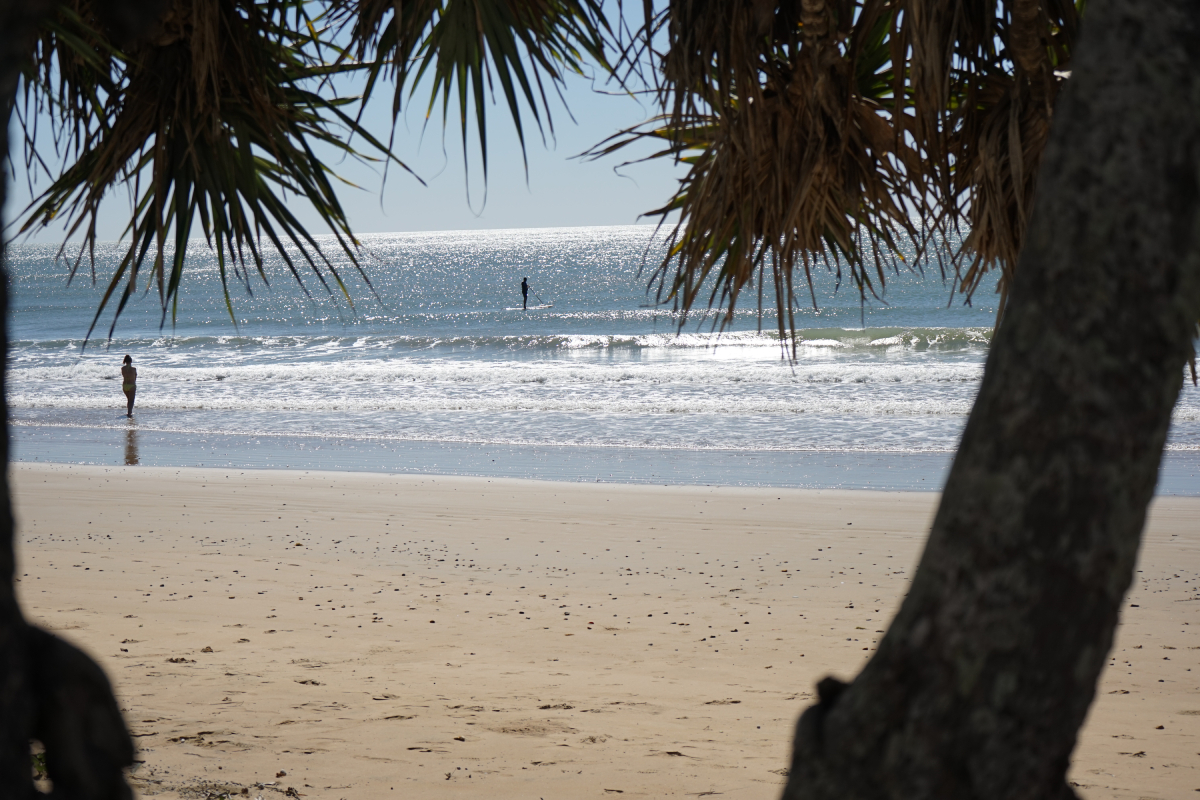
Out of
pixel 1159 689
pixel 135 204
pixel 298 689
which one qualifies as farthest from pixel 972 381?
pixel 135 204

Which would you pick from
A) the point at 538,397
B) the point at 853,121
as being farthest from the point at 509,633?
the point at 538,397

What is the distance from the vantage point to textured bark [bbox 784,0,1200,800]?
972 millimetres

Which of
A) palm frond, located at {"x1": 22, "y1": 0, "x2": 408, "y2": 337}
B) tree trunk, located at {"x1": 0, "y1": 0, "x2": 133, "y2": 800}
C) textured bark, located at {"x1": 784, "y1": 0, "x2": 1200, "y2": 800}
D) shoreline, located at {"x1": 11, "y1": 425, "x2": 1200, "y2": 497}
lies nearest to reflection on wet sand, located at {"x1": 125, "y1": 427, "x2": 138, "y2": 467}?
shoreline, located at {"x1": 11, "y1": 425, "x2": 1200, "y2": 497}

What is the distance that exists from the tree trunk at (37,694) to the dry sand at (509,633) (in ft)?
8.65

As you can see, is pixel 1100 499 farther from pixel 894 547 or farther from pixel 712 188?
pixel 894 547

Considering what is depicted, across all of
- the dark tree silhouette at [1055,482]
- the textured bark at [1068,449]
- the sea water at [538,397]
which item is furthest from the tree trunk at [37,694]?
the textured bark at [1068,449]

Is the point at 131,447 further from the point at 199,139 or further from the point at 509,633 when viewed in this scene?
the point at 199,139

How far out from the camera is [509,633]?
572 cm

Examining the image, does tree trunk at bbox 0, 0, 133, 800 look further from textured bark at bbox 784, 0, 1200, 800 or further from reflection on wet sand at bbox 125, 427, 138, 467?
reflection on wet sand at bbox 125, 427, 138, 467

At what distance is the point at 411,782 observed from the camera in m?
3.58

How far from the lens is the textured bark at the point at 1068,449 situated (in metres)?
0.97

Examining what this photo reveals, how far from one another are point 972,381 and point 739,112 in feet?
68.3

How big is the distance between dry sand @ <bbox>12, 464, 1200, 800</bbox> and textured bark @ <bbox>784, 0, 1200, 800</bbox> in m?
2.75

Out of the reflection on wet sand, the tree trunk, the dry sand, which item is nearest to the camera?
the tree trunk
